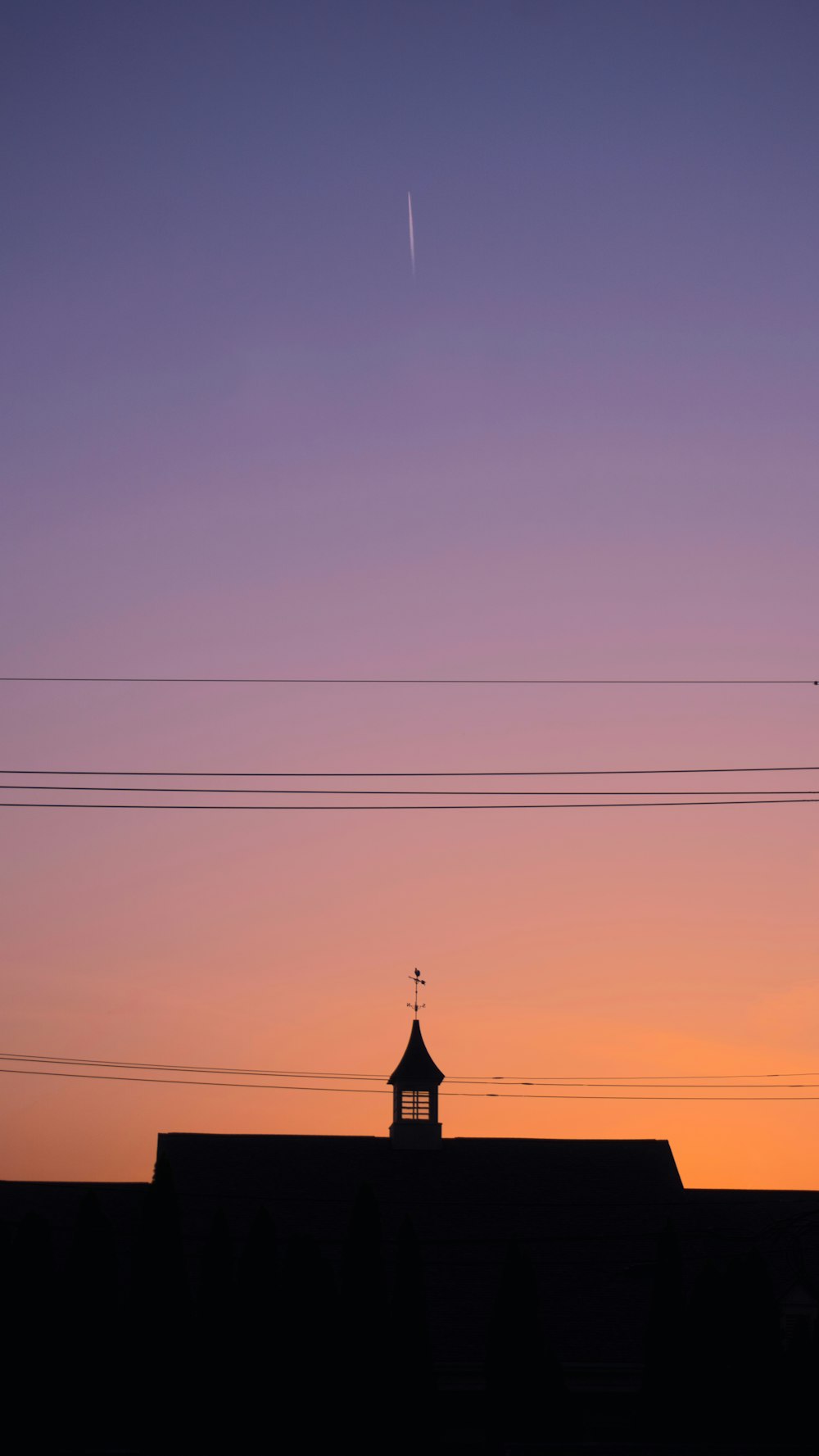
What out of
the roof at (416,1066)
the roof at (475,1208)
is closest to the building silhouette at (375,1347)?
the roof at (475,1208)

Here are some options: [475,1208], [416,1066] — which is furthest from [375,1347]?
[416,1066]

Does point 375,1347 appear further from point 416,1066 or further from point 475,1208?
point 416,1066

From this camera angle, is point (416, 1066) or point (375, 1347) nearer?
point (375, 1347)

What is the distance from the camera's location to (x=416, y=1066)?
58688 millimetres

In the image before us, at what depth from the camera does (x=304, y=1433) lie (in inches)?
1494

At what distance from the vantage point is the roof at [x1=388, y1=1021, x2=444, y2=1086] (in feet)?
190

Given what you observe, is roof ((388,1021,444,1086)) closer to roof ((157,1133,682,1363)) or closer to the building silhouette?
roof ((157,1133,682,1363))

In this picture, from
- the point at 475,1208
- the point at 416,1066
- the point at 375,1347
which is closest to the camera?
the point at 375,1347

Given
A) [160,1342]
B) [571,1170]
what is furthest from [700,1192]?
[160,1342]

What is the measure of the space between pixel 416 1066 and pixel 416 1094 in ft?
4.37

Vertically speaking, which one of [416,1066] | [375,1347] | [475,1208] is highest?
[416,1066]

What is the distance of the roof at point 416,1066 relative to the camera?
5806 centimetres

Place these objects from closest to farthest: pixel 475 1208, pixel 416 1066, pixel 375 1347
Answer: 1. pixel 375 1347
2. pixel 475 1208
3. pixel 416 1066

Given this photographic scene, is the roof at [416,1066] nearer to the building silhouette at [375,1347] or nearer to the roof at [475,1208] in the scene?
the roof at [475,1208]
